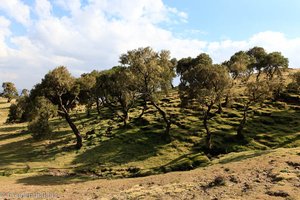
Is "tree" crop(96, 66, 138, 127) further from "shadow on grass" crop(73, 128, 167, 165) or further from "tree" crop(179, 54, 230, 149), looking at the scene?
"tree" crop(179, 54, 230, 149)

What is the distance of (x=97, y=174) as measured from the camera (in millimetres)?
44531

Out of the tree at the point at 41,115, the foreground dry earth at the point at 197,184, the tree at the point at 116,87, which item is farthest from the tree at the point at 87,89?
the foreground dry earth at the point at 197,184

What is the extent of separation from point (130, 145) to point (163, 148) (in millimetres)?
6348

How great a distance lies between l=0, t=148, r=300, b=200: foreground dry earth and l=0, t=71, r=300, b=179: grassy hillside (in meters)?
5.79

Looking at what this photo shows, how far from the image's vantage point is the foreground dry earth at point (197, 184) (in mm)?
27750

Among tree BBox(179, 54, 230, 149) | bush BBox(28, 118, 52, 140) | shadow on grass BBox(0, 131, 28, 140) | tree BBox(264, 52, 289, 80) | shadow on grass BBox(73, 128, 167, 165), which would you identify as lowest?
shadow on grass BBox(73, 128, 167, 165)

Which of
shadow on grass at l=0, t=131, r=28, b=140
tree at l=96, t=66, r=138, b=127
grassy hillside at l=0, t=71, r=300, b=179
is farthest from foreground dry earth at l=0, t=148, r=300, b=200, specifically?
shadow on grass at l=0, t=131, r=28, b=140

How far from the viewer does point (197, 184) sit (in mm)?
31734

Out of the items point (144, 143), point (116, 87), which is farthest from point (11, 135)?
point (144, 143)

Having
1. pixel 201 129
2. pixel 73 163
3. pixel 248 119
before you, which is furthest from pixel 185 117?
pixel 73 163

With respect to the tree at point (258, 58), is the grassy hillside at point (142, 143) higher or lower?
lower

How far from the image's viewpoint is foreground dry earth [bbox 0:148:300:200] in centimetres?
2775

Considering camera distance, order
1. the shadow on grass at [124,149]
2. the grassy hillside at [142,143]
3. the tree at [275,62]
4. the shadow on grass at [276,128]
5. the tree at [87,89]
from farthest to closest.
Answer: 1. the tree at [275,62]
2. the tree at [87,89]
3. the shadow on grass at [276,128]
4. the shadow on grass at [124,149]
5. the grassy hillside at [142,143]

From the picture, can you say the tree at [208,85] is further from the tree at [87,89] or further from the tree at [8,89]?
the tree at [8,89]
